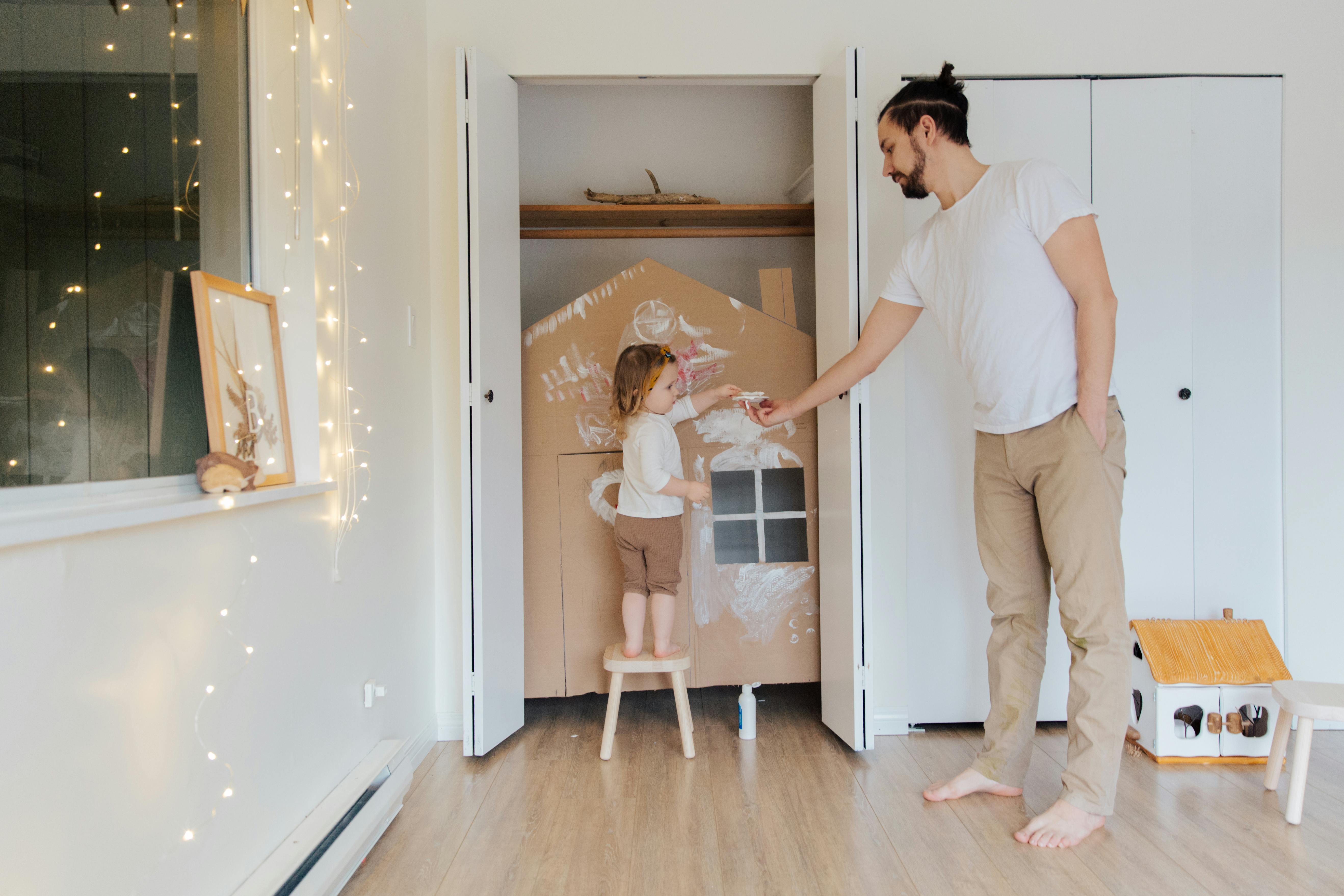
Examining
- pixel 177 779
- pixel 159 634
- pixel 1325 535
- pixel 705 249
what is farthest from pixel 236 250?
pixel 1325 535

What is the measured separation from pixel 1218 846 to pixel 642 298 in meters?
1.94

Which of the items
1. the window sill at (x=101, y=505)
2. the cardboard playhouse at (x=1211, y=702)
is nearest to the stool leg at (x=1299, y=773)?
the cardboard playhouse at (x=1211, y=702)

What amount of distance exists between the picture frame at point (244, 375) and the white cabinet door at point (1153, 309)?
2230 mm

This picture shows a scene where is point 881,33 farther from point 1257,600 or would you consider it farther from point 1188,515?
point 1257,600

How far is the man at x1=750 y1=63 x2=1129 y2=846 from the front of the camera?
1.64 m

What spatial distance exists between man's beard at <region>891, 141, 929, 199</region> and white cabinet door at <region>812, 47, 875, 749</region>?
0.79ft

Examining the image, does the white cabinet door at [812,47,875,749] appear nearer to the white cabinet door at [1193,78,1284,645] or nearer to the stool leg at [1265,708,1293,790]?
the stool leg at [1265,708,1293,790]

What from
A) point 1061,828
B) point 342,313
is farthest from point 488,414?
point 1061,828

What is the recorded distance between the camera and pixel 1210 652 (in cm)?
212

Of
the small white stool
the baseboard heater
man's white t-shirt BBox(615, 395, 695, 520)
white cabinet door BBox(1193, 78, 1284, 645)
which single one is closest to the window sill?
the baseboard heater

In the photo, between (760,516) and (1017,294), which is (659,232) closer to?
(760,516)

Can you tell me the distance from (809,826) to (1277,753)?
1.17 meters

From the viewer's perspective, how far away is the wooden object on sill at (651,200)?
253cm

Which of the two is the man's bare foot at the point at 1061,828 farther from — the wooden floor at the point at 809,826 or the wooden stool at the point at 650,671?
the wooden stool at the point at 650,671
